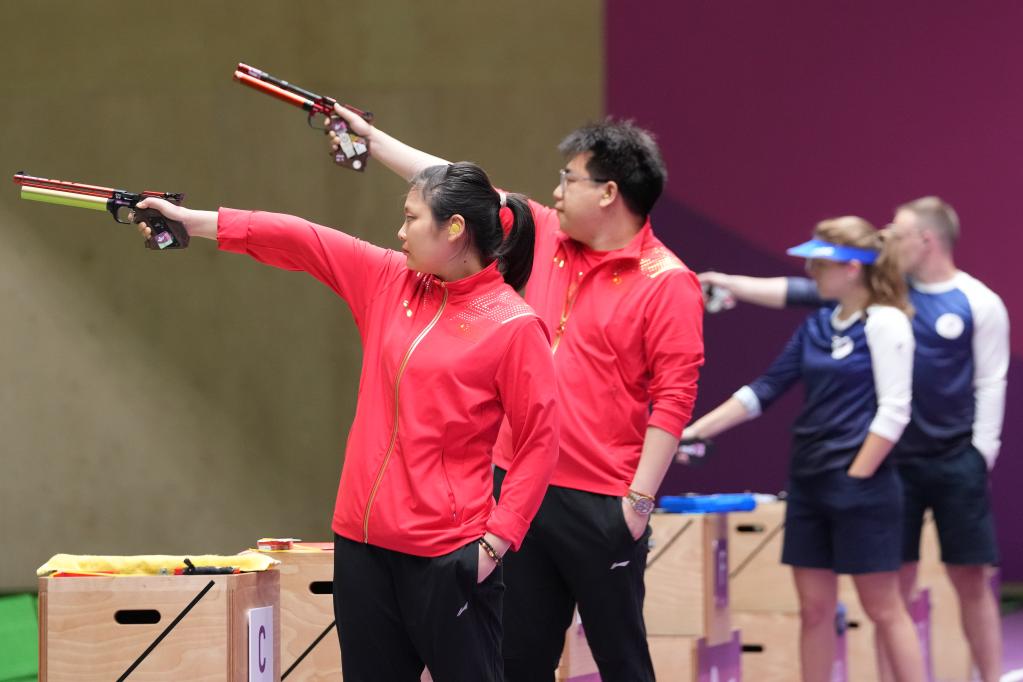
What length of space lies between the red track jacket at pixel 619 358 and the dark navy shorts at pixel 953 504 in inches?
71.1

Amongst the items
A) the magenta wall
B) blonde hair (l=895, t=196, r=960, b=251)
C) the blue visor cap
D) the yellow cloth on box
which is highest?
the magenta wall

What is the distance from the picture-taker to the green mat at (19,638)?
15.6 ft

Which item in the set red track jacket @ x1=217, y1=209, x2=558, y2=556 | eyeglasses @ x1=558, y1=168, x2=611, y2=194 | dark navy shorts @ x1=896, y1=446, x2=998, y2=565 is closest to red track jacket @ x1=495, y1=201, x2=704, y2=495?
eyeglasses @ x1=558, y1=168, x2=611, y2=194

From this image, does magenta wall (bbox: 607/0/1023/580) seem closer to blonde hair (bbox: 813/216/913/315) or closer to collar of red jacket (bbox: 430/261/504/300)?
blonde hair (bbox: 813/216/913/315)

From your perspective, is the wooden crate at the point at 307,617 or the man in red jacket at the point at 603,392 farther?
the wooden crate at the point at 307,617

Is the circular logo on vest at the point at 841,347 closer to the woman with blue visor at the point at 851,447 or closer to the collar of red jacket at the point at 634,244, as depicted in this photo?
the woman with blue visor at the point at 851,447

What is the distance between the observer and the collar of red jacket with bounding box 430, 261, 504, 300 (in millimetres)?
2553

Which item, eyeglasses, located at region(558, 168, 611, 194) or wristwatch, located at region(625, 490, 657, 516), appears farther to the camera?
eyeglasses, located at region(558, 168, 611, 194)

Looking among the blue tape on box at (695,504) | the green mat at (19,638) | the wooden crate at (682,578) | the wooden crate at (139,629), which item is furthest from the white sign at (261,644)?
the blue tape on box at (695,504)

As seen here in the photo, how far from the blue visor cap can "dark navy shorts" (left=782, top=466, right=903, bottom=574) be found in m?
0.63

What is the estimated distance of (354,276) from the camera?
2.60 m

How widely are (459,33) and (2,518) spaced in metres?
3.36

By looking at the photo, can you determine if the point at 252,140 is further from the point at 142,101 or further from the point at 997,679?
the point at 997,679

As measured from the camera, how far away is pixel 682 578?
Result: 4520mm
